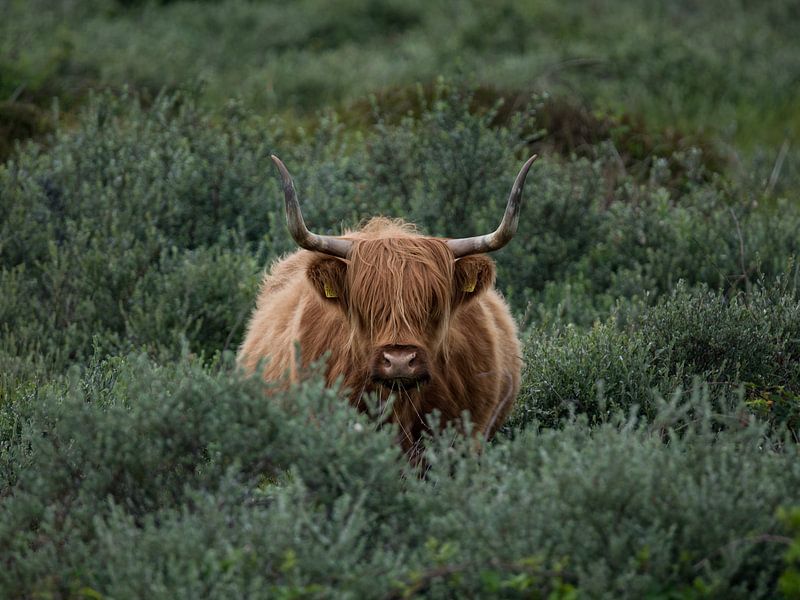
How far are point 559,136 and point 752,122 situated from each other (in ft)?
14.5

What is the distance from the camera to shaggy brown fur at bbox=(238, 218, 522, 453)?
4934 millimetres

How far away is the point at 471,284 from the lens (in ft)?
17.2

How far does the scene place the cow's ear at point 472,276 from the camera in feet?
17.1

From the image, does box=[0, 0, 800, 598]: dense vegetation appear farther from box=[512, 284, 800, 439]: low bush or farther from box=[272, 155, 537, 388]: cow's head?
box=[272, 155, 537, 388]: cow's head

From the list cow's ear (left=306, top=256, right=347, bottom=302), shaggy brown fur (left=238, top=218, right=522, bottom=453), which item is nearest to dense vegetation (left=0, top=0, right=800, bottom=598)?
shaggy brown fur (left=238, top=218, right=522, bottom=453)

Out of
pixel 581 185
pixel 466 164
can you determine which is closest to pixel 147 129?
pixel 466 164

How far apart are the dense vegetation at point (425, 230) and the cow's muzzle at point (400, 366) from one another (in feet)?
1.02

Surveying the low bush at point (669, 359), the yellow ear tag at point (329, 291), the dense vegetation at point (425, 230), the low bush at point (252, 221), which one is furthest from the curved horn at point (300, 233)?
the low bush at point (252, 221)

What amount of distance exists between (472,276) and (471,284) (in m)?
0.04

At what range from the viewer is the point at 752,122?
1430 centimetres

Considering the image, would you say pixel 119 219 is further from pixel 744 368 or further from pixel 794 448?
pixel 794 448

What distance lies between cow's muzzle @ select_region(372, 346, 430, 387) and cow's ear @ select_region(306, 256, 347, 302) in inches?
17.5

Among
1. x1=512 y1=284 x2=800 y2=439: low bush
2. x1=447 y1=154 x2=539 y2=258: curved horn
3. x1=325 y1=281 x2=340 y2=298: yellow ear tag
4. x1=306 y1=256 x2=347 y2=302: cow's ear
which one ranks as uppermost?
x1=447 y1=154 x2=539 y2=258: curved horn

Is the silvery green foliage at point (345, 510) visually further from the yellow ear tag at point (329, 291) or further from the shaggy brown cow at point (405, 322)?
the yellow ear tag at point (329, 291)
